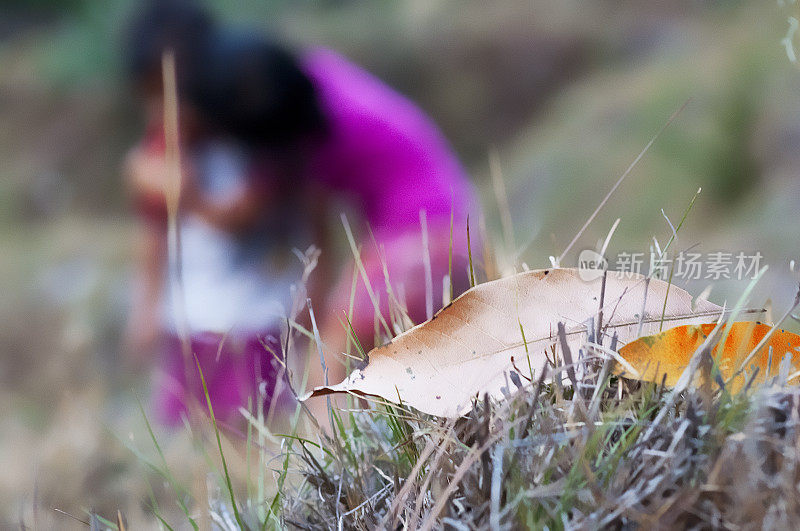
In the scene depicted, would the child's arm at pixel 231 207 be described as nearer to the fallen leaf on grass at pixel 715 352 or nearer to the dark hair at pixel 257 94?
the dark hair at pixel 257 94

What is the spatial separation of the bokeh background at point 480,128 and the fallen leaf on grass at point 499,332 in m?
0.73

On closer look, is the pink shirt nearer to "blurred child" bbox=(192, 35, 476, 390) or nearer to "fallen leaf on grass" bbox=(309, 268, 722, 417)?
"blurred child" bbox=(192, 35, 476, 390)

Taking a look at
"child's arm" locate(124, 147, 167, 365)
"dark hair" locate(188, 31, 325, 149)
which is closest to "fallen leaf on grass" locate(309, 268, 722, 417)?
"dark hair" locate(188, 31, 325, 149)

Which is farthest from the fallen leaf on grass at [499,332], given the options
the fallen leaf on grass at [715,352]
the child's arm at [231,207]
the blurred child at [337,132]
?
the child's arm at [231,207]

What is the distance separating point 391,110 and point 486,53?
1067 mm

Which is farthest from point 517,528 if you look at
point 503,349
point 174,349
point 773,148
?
point 773,148

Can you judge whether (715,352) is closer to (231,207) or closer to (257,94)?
(257,94)

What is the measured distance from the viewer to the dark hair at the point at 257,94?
1.04 metres

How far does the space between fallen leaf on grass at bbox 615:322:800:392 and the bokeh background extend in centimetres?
80

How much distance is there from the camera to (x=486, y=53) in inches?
79.5

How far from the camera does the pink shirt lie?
0.94m

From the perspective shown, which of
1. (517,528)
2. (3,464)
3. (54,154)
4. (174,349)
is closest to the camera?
(517,528)

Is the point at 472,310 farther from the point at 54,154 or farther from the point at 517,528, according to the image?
the point at 54,154

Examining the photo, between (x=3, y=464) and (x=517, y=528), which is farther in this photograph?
(x=3, y=464)
